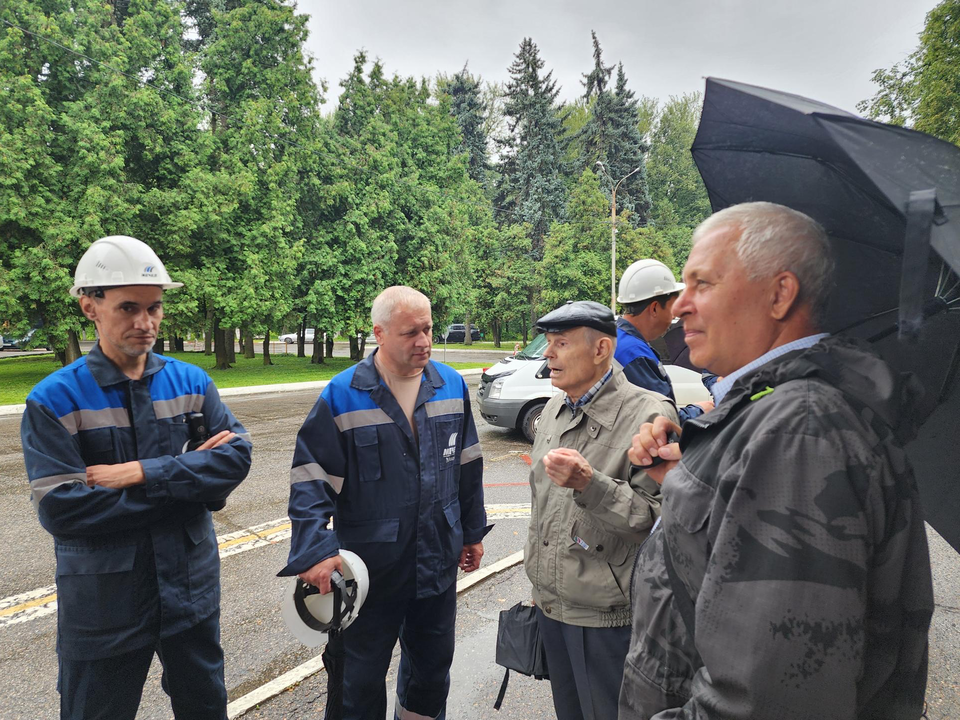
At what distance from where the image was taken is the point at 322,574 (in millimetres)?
2252

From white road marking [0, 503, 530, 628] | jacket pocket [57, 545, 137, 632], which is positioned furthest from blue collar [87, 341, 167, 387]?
white road marking [0, 503, 530, 628]

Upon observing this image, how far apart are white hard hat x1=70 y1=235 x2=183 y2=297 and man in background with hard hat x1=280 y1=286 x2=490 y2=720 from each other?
869 millimetres

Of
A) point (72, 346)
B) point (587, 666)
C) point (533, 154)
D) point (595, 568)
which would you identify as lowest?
point (72, 346)

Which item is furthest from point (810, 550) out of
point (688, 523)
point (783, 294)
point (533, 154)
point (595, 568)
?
point (533, 154)

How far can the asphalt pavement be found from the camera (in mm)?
2959

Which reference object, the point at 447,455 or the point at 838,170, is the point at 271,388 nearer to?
the point at 447,455

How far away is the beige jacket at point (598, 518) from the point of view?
6.52 ft

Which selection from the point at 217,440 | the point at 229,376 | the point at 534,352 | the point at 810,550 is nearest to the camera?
the point at 810,550

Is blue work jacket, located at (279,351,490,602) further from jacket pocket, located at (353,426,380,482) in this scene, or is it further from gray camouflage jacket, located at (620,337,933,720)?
gray camouflage jacket, located at (620,337,933,720)

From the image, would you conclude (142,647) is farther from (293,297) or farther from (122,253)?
(293,297)

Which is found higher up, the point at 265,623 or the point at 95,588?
the point at 95,588

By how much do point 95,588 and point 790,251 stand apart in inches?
96.4

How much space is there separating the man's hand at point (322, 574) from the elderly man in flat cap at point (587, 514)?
79 cm

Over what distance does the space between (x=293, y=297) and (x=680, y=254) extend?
28.6 meters
